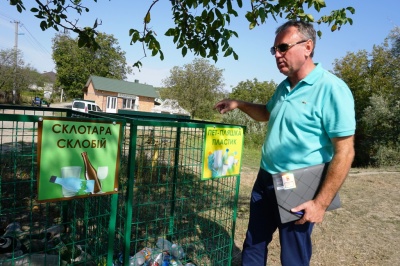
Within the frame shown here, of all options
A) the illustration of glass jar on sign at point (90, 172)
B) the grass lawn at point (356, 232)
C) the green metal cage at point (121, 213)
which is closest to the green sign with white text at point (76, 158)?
the illustration of glass jar on sign at point (90, 172)

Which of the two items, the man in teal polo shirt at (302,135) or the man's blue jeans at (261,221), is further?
the man's blue jeans at (261,221)

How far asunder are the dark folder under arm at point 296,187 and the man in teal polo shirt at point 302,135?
2.3 inches

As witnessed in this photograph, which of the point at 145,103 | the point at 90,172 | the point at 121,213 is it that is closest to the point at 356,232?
the point at 121,213

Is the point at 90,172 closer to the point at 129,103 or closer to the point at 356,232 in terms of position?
the point at 356,232

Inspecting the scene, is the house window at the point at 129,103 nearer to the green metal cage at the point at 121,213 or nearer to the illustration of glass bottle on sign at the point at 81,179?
the green metal cage at the point at 121,213

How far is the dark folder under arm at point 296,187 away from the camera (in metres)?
1.95

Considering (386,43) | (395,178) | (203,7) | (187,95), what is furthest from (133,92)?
(203,7)

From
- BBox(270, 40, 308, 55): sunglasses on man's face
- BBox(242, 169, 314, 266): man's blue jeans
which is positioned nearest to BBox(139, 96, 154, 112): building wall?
BBox(242, 169, 314, 266): man's blue jeans

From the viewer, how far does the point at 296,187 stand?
6.43ft

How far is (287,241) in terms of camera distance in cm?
206

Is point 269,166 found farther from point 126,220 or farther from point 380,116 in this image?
point 380,116

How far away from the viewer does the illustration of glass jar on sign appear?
178 centimetres

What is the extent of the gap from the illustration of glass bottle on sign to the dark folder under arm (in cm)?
118

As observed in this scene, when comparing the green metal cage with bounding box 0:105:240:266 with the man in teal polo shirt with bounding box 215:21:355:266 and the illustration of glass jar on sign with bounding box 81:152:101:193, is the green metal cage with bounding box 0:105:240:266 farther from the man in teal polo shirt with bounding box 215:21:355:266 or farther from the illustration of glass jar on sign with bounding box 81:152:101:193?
the man in teal polo shirt with bounding box 215:21:355:266
